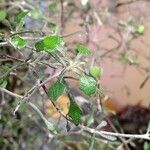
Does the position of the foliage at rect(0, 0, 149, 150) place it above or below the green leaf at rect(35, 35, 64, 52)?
below

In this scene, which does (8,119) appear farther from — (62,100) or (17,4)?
(17,4)

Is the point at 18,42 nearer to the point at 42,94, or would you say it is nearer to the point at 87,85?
the point at 87,85


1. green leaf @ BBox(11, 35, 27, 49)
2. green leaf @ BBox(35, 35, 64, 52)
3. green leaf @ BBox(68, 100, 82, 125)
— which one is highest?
green leaf @ BBox(35, 35, 64, 52)

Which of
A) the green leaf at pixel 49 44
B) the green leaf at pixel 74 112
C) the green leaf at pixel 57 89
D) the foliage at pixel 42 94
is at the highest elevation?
the green leaf at pixel 49 44

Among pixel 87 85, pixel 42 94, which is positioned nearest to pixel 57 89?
pixel 87 85

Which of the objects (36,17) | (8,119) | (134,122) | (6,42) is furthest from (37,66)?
(134,122)

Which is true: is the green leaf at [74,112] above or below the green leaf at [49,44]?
below
